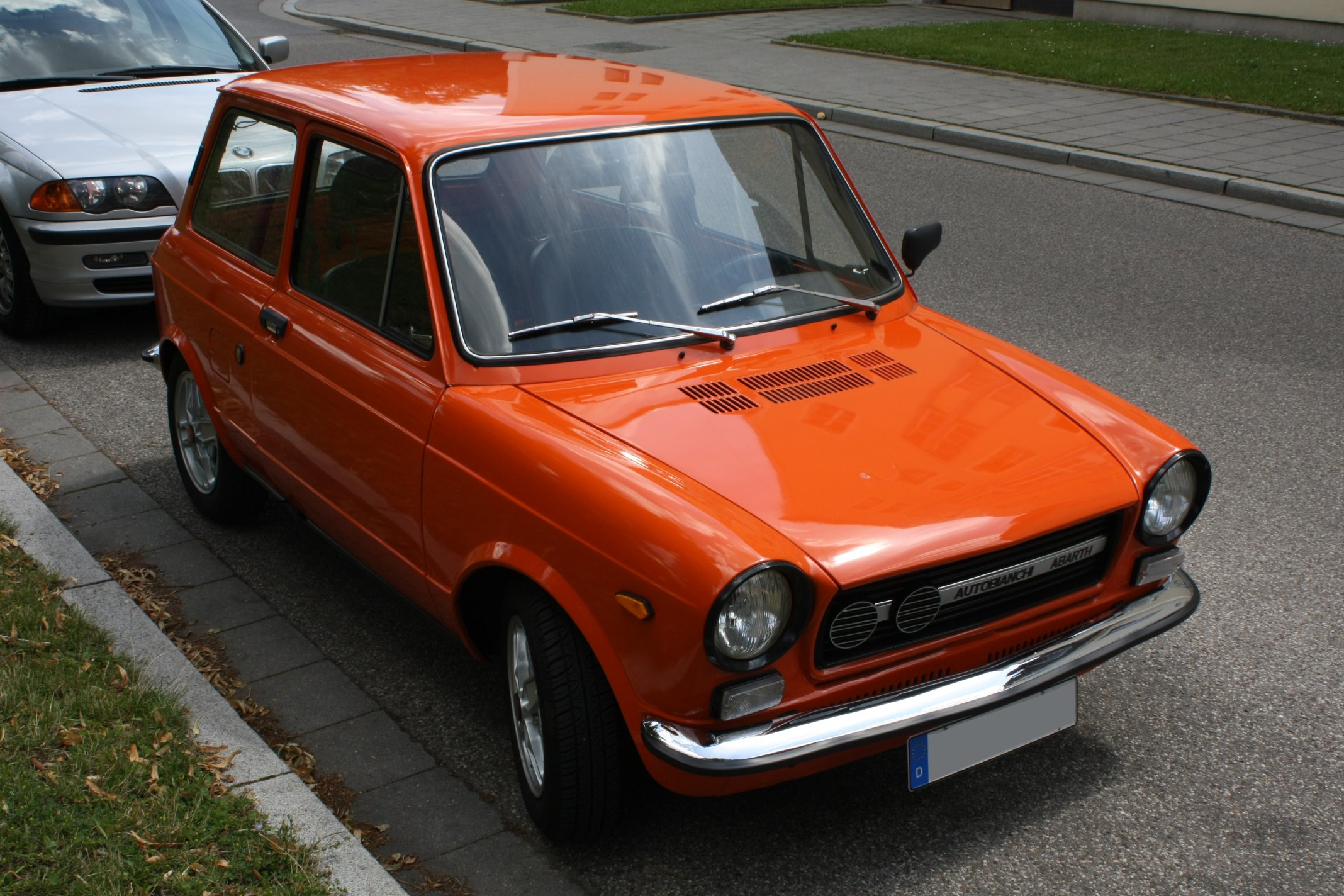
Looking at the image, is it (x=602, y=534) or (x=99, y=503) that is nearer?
(x=602, y=534)

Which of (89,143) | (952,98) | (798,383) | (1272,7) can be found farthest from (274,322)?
(1272,7)

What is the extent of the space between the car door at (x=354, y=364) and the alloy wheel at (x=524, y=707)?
0.44 metres

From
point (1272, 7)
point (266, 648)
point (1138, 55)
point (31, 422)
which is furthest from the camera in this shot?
point (1272, 7)

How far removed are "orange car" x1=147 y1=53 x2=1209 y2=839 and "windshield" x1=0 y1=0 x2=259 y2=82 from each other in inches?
160

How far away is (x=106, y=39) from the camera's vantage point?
26.6 feet

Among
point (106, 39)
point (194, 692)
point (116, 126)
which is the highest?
point (106, 39)

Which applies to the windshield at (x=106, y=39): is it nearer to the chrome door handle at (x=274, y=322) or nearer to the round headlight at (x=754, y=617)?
the chrome door handle at (x=274, y=322)

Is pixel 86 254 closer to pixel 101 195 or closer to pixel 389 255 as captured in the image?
pixel 101 195

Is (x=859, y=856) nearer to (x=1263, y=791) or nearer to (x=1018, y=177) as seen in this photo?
(x=1263, y=791)

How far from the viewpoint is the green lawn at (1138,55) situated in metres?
13.8

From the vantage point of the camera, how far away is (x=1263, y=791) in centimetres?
352

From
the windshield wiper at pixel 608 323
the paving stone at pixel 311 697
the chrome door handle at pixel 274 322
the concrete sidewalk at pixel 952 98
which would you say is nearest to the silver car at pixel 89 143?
the chrome door handle at pixel 274 322

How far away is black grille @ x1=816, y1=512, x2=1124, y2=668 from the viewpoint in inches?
114

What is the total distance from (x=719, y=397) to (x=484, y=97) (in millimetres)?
1319
